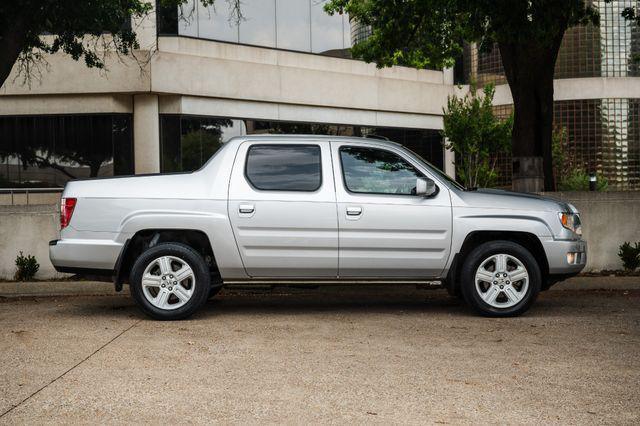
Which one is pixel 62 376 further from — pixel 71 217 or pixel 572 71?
pixel 572 71

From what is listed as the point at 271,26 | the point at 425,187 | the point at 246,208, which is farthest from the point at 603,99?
the point at 246,208

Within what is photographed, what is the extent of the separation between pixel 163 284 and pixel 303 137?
2.14 metres

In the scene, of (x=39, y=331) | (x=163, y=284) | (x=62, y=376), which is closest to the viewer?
(x=62, y=376)

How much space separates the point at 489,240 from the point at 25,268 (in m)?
7.06

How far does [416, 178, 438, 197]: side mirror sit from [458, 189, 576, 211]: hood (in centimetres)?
31

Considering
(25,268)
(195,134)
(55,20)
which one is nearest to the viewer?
(25,268)

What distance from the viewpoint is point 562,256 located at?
9.02 meters

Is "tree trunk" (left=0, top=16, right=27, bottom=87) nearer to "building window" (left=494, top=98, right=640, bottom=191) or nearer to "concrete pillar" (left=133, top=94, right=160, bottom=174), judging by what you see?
"concrete pillar" (left=133, top=94, right=160, bottom=174)

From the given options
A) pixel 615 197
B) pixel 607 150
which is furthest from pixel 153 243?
pixel 607 150

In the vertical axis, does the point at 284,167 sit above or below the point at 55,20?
below

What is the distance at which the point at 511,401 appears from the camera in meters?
5.41

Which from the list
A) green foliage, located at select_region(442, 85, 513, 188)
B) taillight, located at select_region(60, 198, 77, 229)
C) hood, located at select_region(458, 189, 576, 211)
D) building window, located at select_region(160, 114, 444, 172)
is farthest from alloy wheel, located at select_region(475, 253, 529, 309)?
green foliage, located at select_region(442, 85, 513, 188)

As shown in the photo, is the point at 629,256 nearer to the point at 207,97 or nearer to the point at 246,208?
the point at 246,208

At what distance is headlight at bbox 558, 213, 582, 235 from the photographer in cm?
911
